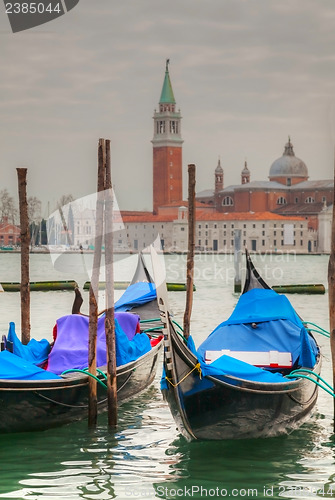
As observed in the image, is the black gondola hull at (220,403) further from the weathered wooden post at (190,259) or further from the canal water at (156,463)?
the weathered wooden post at (190,259)

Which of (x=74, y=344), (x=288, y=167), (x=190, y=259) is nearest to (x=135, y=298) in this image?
(x=190, y=259)

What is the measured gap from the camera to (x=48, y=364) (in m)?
5.32

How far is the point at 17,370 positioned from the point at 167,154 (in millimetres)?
61069

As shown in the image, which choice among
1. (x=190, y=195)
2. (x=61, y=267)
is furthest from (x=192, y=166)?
(x=61, y=267)

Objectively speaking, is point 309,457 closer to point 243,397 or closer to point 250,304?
point 243,397

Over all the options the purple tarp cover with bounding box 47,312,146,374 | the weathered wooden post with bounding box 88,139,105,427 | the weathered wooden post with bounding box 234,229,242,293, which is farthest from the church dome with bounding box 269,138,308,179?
the weathered wooden post with bounding box 88,139,105,427

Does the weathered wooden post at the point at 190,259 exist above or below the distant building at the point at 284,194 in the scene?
below

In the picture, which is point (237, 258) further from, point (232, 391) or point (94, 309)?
point (232, 391)

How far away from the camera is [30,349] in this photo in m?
5.44

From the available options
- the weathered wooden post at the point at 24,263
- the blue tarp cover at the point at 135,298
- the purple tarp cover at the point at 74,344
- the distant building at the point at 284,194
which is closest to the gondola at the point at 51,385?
the purple tarp cover at the point at 74,344

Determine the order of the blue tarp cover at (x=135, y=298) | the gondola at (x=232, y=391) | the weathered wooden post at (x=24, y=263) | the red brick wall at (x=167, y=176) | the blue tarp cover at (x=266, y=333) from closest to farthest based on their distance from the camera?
the gondola at (x=232, y=391), the blue tarp cover at (x=266, y=333), the weathered wooden post at (x=24, y=263), the blue tarp cover at (x=135, y=298), the red brick wall at (x=167, y=176)

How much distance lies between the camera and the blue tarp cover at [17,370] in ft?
15.2

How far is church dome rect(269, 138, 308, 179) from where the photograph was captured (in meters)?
65.2

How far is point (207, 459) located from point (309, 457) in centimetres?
56
